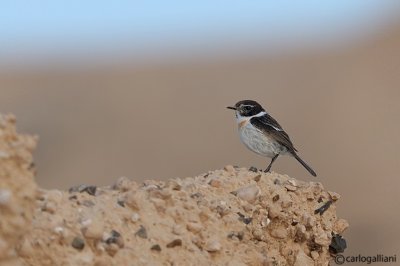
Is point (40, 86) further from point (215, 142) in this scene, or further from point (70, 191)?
point (70, 191)

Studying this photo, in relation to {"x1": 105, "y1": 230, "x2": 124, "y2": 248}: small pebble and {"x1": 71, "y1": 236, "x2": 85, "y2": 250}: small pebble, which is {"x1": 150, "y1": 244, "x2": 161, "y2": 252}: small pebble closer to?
{"x1": 105, "y1": 230, "x2": 124, "y2": 248}: small pebble

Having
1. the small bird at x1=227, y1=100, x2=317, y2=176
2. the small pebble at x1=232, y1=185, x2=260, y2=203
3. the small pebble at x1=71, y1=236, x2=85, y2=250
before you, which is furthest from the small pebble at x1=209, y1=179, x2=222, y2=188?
the small bird at x1=227, y1=100, x2=317, y2=176

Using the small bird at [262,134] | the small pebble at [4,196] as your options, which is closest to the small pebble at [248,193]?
the small pebble at [4,196]

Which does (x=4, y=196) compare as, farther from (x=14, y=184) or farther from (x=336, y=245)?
(x=336, y=245)

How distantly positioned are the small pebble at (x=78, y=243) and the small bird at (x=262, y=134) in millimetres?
4435

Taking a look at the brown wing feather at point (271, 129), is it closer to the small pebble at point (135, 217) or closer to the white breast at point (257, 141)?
the white breast at point (257, 141)

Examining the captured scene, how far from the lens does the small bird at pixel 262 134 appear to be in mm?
9844

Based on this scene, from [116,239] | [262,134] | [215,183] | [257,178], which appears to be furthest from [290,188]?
[262,134]

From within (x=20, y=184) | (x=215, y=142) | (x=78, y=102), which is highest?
(x=78, y=102)

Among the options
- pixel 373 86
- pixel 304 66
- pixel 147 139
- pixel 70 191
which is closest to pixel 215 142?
pixel 147 139

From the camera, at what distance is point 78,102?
34.8 m

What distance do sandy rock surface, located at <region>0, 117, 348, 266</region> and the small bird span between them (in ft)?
8.77

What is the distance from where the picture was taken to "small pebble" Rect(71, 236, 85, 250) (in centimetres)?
553

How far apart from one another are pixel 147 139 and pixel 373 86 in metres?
7.48
